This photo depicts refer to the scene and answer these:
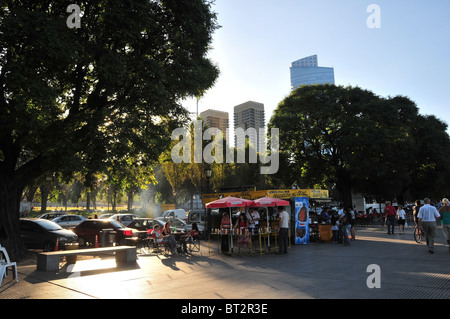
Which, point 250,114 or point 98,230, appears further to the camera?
point 250,114

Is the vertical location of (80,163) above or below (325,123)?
below

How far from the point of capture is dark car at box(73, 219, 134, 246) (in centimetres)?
1781

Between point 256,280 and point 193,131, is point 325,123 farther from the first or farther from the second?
point 256,280

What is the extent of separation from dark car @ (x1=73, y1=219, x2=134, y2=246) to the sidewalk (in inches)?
224

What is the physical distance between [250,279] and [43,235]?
40.4 ft

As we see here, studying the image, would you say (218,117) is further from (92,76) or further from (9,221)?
(9,221)

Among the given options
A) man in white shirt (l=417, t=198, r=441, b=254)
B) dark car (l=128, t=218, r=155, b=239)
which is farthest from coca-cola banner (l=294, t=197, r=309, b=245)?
dark car (l=128, t=218, r=155, b=239)

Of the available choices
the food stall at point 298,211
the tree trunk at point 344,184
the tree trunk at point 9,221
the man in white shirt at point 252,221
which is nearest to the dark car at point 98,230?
the tree trunk at point 9,221

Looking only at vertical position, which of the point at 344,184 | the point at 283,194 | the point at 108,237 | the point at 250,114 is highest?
the point at 250,114

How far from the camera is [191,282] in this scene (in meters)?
8.54

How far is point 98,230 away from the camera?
18.5 meters

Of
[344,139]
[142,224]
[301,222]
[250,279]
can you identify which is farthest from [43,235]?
[344,139]
